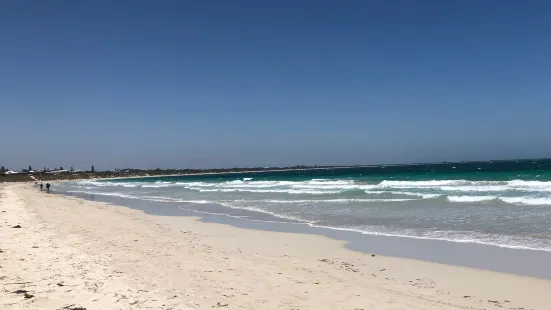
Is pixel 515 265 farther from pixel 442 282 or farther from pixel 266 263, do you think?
pixel 266 263

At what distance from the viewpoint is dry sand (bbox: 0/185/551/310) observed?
5516 mm

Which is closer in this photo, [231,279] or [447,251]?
[231,279]

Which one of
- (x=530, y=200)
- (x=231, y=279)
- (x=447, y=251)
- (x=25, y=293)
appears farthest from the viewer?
(x=530, y=200)

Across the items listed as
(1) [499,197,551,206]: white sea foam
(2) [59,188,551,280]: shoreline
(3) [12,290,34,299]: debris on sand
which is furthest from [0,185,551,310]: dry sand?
(1) [499,197,551,206]: white sea foam

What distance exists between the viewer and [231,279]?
678 centimetres

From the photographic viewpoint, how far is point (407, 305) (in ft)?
17.9

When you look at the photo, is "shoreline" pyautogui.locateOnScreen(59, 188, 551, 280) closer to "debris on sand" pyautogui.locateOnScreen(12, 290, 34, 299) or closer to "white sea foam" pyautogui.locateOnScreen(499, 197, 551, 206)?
"debris on sand" pyautogui.locateOnScreen(12, 290, 34, 299)

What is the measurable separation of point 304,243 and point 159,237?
13.6 ft

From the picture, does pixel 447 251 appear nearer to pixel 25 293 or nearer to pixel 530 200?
pixel 25 293

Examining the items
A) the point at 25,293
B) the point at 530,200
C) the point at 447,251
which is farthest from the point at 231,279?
the point at 530,200

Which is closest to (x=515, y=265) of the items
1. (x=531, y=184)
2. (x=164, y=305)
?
(x=164, y=305)

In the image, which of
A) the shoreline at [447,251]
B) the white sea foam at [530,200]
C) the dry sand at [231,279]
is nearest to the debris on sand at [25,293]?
the dry sand at [231,279]

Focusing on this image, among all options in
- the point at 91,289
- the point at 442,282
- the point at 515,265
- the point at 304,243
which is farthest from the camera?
the point at 304,243

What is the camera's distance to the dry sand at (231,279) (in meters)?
5.52
